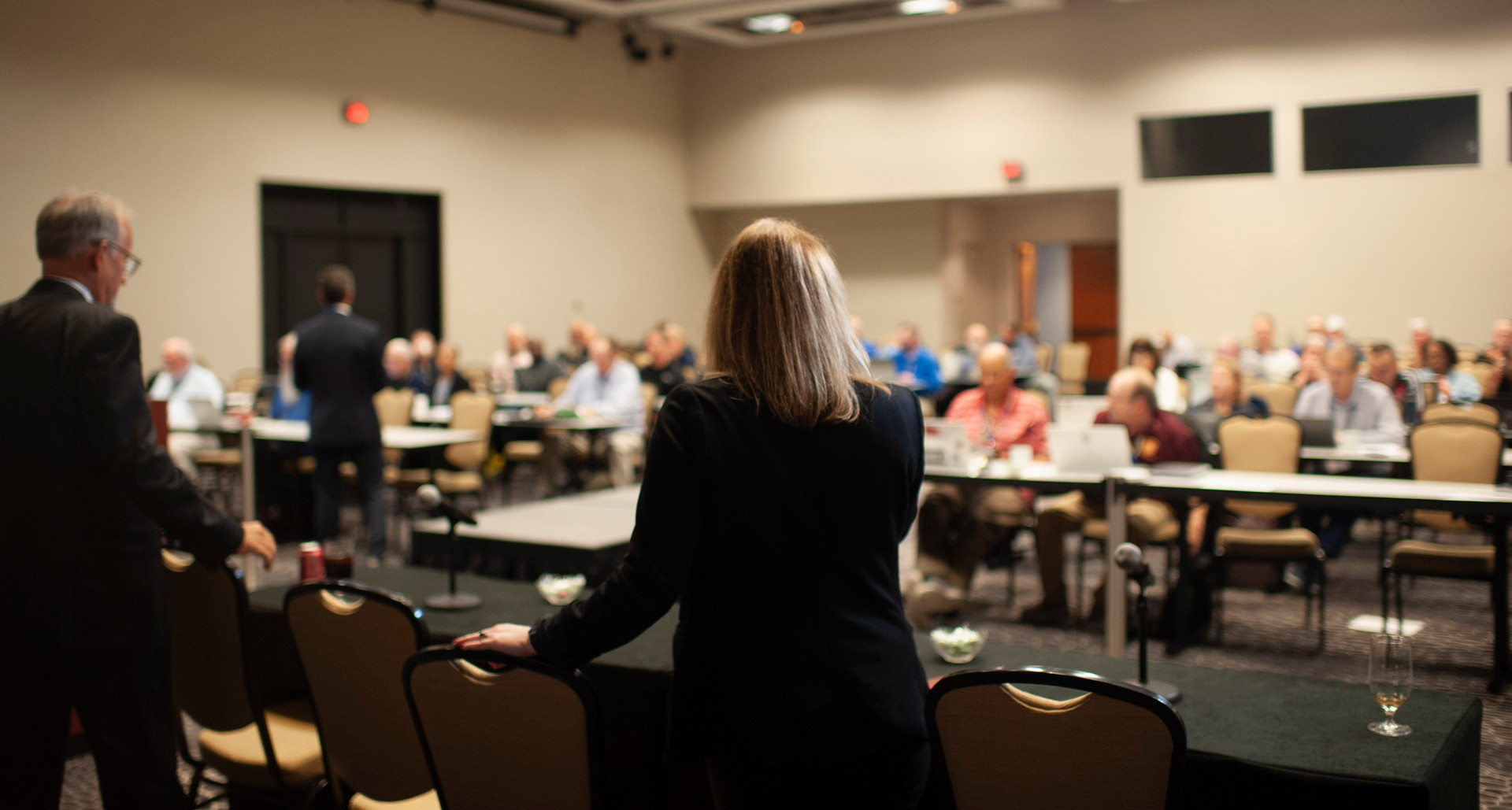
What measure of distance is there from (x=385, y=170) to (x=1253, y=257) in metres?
9.77

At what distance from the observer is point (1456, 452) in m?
5.50

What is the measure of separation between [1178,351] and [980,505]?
27.0ft

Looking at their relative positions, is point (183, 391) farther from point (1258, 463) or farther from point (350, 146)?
point (1258, 463)

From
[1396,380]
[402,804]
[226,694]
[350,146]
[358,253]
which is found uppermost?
[350,146]

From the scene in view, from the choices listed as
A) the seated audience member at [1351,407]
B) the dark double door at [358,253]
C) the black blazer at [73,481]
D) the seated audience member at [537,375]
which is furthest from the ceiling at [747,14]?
the black blazer at [73,481]

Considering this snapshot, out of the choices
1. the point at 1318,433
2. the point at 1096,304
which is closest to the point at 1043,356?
the point at 1096,304

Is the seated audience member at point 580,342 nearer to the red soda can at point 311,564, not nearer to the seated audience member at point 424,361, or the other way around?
the seated audience member at point 424,361

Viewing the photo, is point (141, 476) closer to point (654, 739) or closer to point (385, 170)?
point (654, 739)

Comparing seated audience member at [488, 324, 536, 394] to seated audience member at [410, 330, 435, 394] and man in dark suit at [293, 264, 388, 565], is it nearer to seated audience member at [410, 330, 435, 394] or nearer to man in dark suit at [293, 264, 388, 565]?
seated audience member at [410, 330, 435, 394]

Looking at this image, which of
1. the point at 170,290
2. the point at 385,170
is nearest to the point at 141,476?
the point at 170,290

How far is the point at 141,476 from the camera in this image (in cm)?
246

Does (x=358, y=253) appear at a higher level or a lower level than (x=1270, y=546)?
higher

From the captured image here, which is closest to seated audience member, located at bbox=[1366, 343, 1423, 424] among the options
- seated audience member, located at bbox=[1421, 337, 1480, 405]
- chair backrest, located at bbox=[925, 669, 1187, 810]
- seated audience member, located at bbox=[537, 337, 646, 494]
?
seated audience member, located at bbox=[1421, 337, 1480, 405]

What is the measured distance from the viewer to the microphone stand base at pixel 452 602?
3.49m
